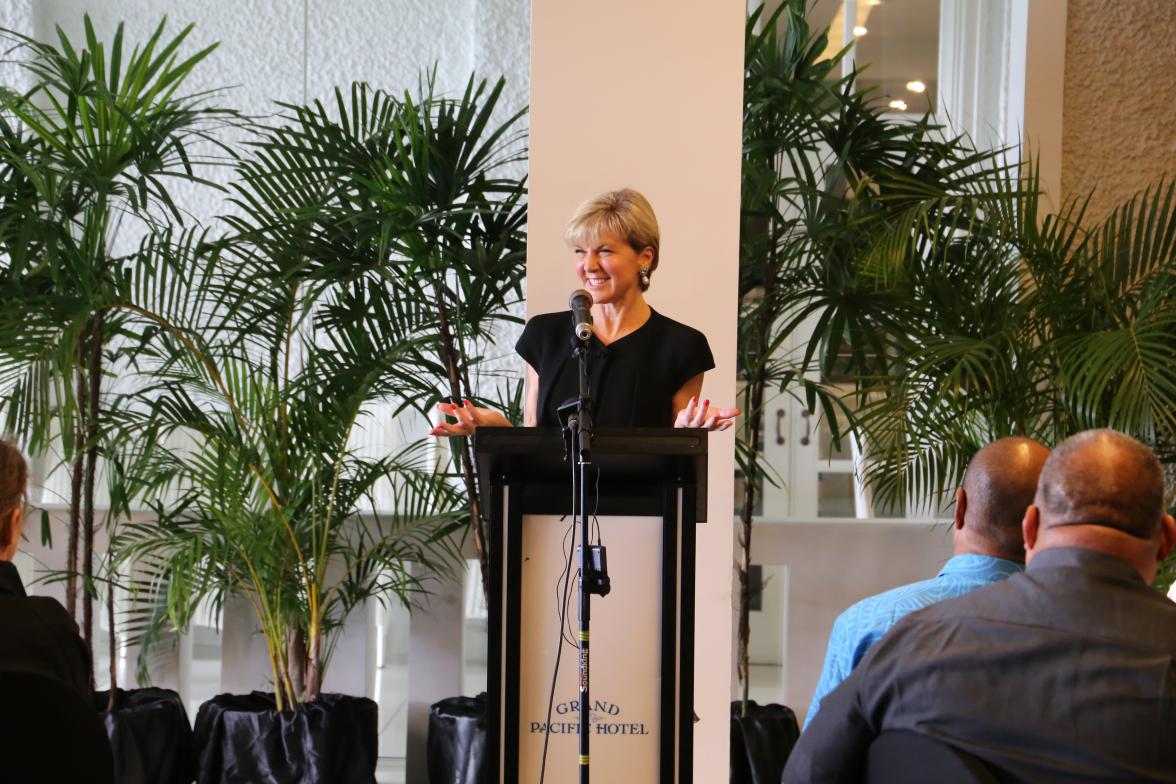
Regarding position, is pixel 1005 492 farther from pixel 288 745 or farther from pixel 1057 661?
pixel 288 745

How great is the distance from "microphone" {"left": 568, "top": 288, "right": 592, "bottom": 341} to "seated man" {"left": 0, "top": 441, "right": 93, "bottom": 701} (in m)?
0.86

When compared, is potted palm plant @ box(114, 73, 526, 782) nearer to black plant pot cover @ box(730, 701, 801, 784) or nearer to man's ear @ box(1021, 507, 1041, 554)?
black plant pot cover @ box(730, 701, 801, 784)

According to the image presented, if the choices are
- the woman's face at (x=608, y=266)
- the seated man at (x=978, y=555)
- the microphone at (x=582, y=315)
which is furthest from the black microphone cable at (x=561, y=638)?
the woman's face at (x=608, y=266)

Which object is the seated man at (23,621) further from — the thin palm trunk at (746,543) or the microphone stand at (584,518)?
the thin palm trunk at (746,543)

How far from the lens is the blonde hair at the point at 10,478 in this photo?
1.79m

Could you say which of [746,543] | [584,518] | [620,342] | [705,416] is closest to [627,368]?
[620,342]

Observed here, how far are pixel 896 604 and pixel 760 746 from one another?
207 centimetres

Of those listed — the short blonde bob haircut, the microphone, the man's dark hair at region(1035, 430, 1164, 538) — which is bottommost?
the man's dark hair at region(1035, 430, 1164, 538)

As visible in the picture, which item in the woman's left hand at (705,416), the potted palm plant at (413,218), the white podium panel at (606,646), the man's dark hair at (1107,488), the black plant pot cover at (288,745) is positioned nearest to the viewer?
the man's dark hair at (1107,488)

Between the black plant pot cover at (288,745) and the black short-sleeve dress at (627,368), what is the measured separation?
4.64 ft

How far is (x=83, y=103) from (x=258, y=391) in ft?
2.99

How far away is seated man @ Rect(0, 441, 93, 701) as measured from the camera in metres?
1.68


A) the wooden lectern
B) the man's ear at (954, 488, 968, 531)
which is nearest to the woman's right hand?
the wooden lectern

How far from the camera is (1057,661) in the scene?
137cm
